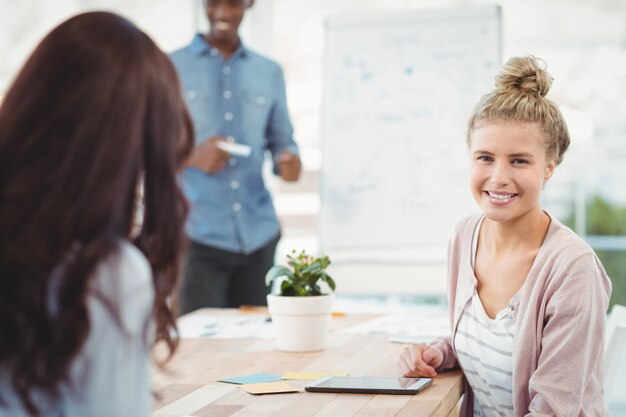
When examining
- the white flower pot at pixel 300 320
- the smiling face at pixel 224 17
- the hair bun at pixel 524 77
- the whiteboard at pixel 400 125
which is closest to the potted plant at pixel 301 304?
the white flower pot at pixel 300 320

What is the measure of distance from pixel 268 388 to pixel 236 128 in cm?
176

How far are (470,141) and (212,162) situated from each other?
1.34 metres

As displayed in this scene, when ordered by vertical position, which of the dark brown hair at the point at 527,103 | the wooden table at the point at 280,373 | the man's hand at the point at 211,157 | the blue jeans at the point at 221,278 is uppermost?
the dark brown hair at the point at 527,103

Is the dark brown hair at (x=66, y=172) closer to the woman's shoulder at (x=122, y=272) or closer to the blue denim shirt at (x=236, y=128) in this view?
the woman's shoulder at (x=122, y=272)

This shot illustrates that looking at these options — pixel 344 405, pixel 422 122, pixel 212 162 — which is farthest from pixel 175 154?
pixel 422 122

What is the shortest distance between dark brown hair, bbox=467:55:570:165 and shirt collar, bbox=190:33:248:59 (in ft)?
5.26

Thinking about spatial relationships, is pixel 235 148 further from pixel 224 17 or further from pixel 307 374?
pixel 307 374

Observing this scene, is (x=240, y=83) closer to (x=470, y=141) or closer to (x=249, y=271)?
(x=249, y=271)

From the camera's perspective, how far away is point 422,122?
359 centimetres

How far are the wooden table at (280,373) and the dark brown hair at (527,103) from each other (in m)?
0.54

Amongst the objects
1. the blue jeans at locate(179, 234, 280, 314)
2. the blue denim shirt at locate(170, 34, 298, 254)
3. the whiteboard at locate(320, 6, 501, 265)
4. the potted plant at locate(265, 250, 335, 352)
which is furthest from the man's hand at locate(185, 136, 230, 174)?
the potted plant at locate(265, 250, 335, 352)

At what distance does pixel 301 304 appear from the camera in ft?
6.09

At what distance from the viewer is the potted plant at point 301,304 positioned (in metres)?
1.86

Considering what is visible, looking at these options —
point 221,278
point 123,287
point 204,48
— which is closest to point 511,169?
point 123,287
